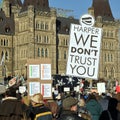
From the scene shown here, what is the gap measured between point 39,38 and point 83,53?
221ft

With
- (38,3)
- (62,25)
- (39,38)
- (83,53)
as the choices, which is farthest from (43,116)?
(38,3)

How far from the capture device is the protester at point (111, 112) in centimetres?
734

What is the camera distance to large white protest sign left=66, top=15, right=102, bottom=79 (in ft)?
29.9

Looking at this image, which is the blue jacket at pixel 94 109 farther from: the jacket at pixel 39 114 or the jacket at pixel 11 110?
the jacket at pixel 11 110

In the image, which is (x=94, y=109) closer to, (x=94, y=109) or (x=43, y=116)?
(x=94, y=109)

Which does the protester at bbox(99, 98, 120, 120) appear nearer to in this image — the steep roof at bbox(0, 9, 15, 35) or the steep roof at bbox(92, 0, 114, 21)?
the steep roof at bbox(0, 9, 15, 35)

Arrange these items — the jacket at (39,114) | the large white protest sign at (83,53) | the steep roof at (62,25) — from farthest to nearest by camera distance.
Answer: the steep roof at (62,25) → the large white protest sign at (83,53) → the jacket at (39,114)

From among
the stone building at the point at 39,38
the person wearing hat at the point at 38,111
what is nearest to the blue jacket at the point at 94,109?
the person wearing hat at the point at 38,111

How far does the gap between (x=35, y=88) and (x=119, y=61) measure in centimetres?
7589

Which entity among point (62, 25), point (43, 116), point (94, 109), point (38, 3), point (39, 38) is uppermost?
point (38, 3)

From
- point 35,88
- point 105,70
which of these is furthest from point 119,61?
point 35,88

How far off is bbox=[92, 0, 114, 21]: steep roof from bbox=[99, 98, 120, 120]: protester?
81189 millimetres

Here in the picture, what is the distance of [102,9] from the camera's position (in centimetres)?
9112

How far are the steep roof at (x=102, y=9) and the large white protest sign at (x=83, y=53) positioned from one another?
261ft
